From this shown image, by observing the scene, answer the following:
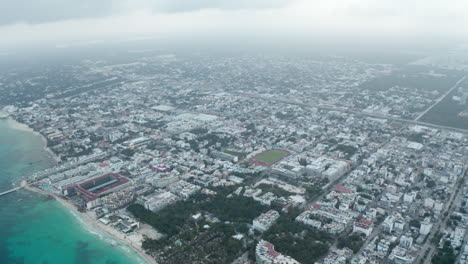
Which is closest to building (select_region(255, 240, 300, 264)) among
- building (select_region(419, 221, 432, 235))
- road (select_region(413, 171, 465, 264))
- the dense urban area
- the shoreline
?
the dense urban area

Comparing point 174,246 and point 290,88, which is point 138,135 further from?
point 290,88

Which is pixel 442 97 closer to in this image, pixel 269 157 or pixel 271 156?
pixel 271 156

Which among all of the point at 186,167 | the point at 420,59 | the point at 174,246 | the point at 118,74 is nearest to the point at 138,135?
the point at 186,167

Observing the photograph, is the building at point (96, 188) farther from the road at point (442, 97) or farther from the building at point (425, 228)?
the road at point (442, 97)

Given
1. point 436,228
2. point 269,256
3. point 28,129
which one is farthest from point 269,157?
point 28,129

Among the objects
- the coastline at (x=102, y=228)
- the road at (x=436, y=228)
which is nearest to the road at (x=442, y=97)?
the road at (x=436, y=228)

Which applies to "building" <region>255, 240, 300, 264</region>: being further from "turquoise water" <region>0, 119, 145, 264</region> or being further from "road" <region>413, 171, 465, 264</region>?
"road" <region>413, 171, 465, 264</region>
